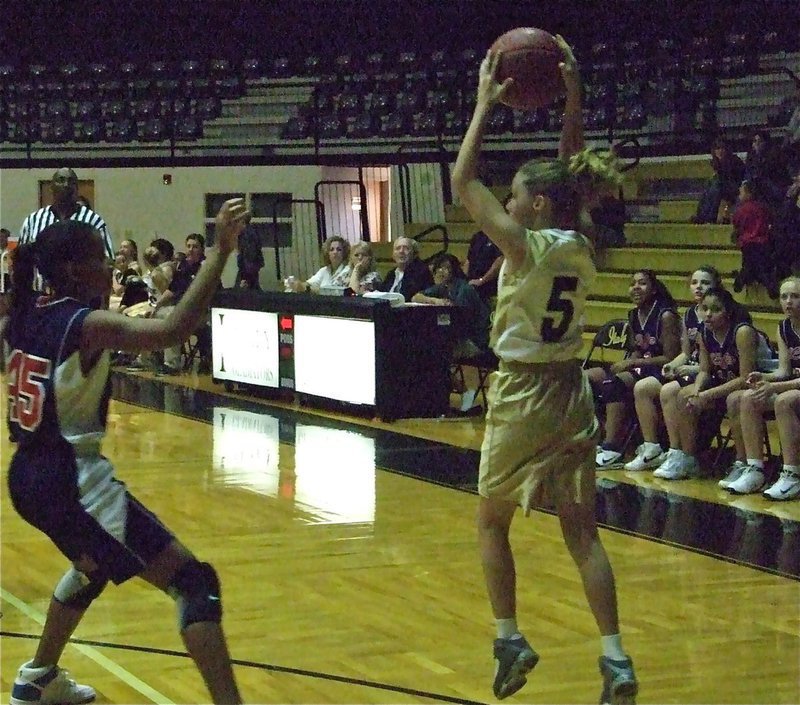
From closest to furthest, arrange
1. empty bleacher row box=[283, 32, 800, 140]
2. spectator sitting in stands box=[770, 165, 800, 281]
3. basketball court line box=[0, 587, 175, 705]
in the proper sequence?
basketball court line box=[0, 587, 175, 705] < spectator sitting in stands box=[770, 165, 800, 281] < empty bleacher row box=[283, 32, 800, 140]

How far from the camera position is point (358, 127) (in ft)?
67.1

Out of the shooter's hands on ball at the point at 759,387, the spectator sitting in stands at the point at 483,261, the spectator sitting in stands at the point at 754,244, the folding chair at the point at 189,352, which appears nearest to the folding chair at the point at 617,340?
the shooter's hands on ball at the point at 759,387

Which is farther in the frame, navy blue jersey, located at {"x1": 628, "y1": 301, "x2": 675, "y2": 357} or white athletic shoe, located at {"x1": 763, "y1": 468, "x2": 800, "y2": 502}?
navy blue jersey, located at {"x1": 628, "y1": 301, "x2": 675, "y2": 357}

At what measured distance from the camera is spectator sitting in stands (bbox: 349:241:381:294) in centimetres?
1205

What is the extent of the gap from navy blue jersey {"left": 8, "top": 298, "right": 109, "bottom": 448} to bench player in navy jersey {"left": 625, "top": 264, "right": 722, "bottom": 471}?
16.9ft

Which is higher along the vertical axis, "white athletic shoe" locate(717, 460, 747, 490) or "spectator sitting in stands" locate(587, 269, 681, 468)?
"spectator sitting in stands" locate(587, 269, 681, 468)

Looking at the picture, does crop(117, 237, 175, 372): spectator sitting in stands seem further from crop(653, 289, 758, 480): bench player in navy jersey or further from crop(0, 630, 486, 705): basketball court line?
crop(0, 630, 486, 705): basketball court line

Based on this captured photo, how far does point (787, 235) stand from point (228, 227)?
815cm

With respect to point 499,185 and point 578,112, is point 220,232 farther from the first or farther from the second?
point 499,185

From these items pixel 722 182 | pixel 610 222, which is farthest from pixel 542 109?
pixel 722 182

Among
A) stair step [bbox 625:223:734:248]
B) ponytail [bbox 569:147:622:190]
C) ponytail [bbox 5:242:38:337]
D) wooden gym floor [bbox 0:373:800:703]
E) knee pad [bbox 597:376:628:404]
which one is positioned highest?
ponytail [bbox 569:147:622:190]

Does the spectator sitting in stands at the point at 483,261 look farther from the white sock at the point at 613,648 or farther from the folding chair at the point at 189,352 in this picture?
the white sock at the point at 613,648

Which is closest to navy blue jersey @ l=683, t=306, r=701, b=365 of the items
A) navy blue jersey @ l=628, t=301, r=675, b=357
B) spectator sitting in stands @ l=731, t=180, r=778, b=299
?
navy blue jersey @ l=628, t=301, r=675, b=357

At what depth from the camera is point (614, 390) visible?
8820 mm
